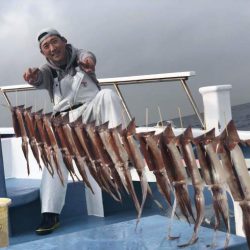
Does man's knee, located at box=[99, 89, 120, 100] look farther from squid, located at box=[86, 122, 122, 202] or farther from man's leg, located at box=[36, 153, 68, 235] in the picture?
squid, located at box=[86, 122, 122, 202]

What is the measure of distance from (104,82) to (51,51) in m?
1.93

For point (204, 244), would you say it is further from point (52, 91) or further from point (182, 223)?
point (52, 91)

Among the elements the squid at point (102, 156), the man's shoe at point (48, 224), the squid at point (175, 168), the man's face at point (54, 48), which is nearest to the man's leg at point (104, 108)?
the man's face at point (54, 48)

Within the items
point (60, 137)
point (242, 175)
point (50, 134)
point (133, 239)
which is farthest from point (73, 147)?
point (242, 175)

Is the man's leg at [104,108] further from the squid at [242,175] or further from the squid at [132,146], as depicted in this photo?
the squid at [242,175]

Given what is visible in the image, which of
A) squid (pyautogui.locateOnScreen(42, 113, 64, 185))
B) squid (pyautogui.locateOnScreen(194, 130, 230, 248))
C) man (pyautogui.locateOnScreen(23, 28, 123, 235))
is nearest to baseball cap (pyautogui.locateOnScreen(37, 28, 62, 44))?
man (pyautogui.locateOnScreen(23, 28, 123, 235))

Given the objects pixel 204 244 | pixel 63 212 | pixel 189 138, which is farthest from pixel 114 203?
pixel 189 138

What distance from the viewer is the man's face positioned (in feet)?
12.5

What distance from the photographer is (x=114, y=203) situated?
4.85 meters

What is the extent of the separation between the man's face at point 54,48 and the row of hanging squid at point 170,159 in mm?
1113

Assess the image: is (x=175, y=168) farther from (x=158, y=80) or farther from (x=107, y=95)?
(x=158, y=80)

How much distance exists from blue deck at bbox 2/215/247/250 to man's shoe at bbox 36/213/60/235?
112 cm

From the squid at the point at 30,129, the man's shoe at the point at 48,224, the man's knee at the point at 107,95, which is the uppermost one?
the man's knee at the point at 107,95

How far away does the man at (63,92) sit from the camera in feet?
12.7
